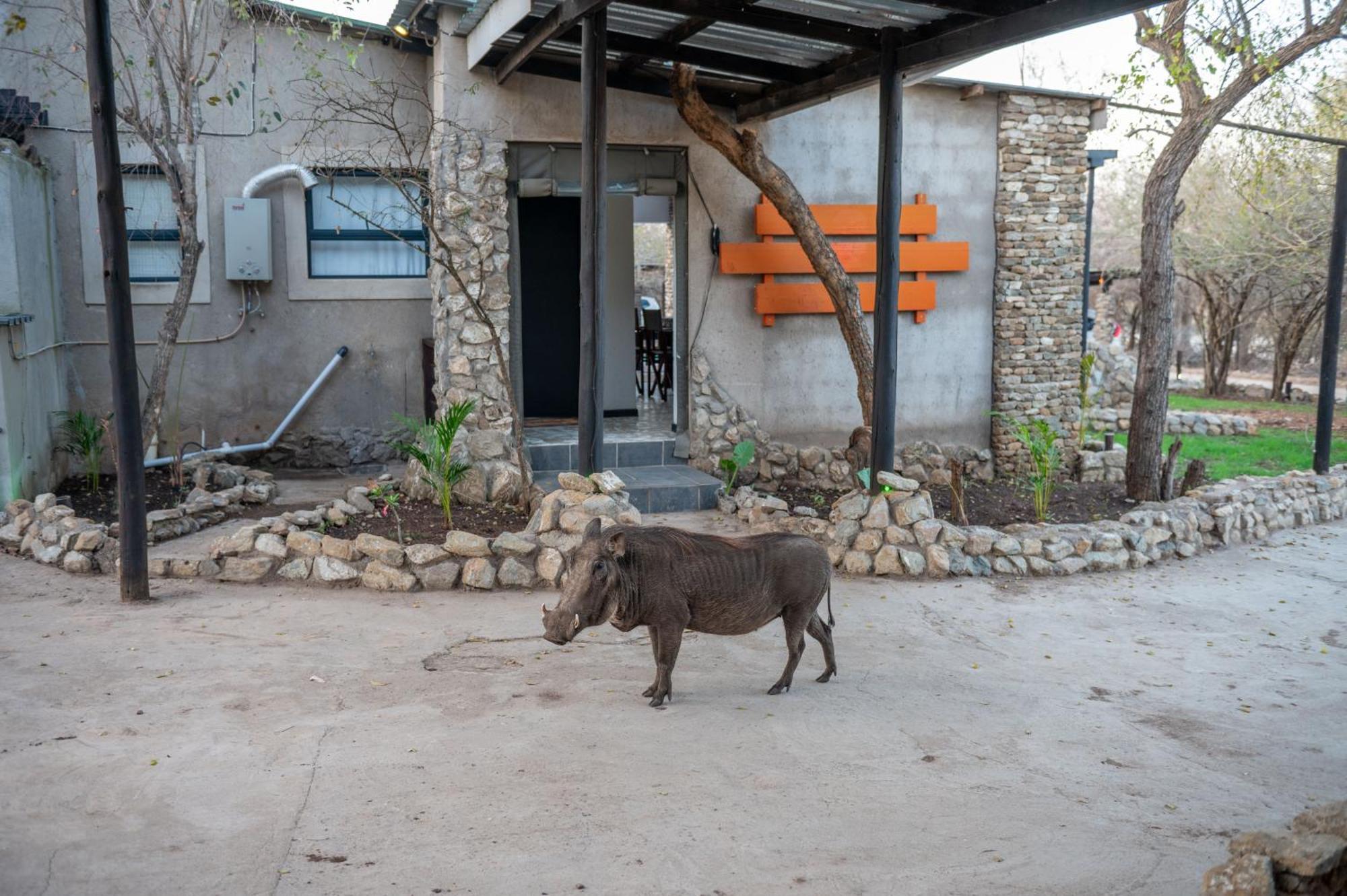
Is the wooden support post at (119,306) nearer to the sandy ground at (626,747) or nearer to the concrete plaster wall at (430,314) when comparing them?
the sandy ground at (626,747)

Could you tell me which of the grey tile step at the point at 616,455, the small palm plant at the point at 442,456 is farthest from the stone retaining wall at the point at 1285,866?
the grey tile step at the point at 616,455

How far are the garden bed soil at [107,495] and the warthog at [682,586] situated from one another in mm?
5171

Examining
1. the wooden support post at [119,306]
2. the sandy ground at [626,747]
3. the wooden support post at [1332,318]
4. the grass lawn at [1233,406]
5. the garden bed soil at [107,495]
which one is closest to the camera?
the sandy ground at [626,747]

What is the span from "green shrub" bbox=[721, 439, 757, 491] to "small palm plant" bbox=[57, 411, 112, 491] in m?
5.47

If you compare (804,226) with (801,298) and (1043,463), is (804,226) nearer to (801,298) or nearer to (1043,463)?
(801,298)

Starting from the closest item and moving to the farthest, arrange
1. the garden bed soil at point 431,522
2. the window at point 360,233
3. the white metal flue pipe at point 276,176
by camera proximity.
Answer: the garden bed soil at point 431,522, the white metal flue pipe at point 276,176, the window at point 360,233

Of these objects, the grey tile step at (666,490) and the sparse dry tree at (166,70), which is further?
the grey tile step at (666,490)

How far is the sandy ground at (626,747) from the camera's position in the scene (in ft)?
11.9

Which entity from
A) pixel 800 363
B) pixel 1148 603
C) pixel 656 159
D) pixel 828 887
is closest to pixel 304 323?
pixel 656 159

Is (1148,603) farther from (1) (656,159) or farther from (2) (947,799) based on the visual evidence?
(1) (656,159)

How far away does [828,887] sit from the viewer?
11.5ft

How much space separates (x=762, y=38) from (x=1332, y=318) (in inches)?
274

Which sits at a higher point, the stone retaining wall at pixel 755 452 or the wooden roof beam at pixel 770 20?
the wooden roof beam at pixel 770 20

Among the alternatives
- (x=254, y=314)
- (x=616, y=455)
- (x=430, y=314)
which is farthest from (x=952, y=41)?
(x=254, y=314)
